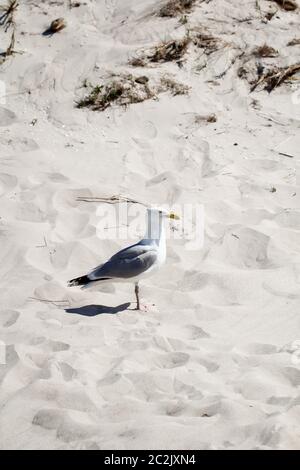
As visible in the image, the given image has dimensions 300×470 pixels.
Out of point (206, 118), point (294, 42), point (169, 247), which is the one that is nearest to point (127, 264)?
point (169, 247)

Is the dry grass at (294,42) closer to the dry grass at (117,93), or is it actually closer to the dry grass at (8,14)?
the dry grass at (117,93)

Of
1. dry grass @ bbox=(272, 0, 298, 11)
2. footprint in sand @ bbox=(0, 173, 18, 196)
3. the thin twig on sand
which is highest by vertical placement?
dry grass @ bbox=(272, 0, 298, 11)

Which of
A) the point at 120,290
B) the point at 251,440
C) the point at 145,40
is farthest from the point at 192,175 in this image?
the point at 251,440

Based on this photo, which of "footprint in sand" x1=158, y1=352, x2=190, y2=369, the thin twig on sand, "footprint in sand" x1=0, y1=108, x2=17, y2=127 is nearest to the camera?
"footprint in sand" x1=158, y1=352, x2=190, y2=369

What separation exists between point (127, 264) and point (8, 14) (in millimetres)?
4333

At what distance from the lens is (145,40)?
7.86 metres

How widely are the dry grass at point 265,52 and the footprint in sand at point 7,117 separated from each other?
2657 mm

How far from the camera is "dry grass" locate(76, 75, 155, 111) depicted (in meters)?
7.33

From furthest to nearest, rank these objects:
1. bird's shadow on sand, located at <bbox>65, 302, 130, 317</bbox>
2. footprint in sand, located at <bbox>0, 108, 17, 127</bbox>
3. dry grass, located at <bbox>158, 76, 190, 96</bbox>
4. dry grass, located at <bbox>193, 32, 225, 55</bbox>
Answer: dry grass, located at <bbox>193, 32, 225, 55</bbox> → dry grass, located at <bbox>158, 76, 190, 96</bbox> → footprint in sand, located at <bbox>0, 108, 17, 127</bbox> → bird's shadow on sand, located at <bbox>65, 302, 130, 317</bbox>

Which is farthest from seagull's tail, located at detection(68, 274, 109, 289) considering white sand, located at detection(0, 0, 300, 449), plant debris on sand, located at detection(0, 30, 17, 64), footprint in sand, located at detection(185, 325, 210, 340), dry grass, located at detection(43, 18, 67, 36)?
dry grass, located at detection(43, 18, 67, 36)

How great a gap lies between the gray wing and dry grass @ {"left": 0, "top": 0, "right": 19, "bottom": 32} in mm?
4000

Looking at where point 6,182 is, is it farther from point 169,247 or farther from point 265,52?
point 265,52

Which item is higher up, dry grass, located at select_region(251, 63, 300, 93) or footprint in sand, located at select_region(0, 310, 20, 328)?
dry grass, located at select_region(251, 63, 300, 93)

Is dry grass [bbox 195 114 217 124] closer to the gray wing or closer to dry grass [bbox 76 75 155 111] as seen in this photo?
dry grass [bbox 76 75 155 111]
